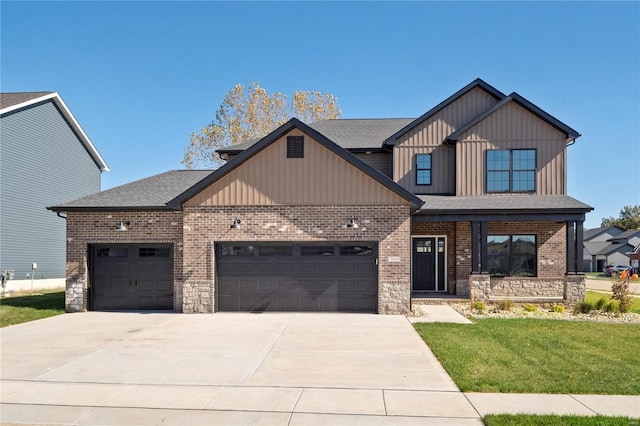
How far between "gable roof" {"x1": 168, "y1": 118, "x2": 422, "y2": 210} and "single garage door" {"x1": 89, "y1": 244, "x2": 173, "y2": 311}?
216cm

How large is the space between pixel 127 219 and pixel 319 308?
7042 millimetres

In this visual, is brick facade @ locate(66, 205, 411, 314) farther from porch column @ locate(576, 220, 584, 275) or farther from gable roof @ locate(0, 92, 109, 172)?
gable roof @ locate(0, 92, 109, 172)

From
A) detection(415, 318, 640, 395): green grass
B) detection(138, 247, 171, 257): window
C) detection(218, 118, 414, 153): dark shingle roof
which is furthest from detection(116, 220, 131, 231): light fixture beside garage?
detection(415, 318, 640, 395): green grass

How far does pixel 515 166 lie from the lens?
18.9m

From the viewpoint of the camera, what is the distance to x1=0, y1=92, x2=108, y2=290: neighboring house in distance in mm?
24422

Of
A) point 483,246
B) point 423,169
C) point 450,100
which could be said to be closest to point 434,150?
point 423,169

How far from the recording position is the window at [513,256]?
18766 millimetres

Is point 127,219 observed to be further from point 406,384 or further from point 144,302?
point 406,384

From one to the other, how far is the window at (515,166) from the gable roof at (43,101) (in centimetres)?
2332

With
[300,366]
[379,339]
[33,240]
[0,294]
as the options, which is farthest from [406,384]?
[33,240]

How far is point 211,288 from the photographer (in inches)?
596

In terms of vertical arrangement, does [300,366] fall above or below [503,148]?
below

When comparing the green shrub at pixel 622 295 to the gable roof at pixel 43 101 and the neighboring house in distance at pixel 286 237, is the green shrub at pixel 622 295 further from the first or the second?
the gable roof at pixel 43 101

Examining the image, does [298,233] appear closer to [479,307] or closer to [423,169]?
[479,307]
